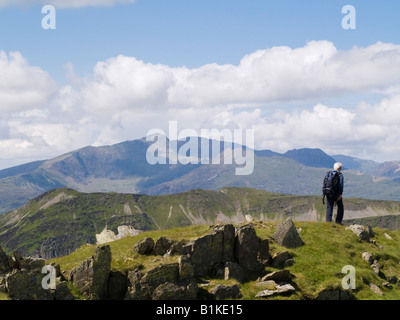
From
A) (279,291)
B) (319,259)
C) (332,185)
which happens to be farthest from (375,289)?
(332,185)

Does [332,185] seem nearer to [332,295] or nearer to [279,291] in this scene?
[332,295]

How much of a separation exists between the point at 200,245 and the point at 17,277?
43.4 ft

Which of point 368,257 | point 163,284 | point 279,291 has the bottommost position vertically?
point 368,257

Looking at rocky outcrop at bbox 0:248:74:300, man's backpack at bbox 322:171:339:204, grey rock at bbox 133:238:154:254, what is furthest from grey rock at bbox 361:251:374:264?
rocky outcrop at bbox 0:248:74:300

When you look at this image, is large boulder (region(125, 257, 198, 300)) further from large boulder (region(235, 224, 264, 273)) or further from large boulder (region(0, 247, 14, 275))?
large boulder (region(0, 247, 14, 275))

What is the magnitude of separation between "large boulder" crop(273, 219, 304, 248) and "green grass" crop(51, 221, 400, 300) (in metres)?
0.74

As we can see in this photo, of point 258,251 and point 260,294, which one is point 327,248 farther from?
point 260,294

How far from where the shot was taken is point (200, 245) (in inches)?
1143

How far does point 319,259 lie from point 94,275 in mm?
20489

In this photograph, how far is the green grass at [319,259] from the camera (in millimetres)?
27359

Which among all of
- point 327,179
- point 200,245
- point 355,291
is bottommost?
point 355,291

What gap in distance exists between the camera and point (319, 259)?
33.6 meters

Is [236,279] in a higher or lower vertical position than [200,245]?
lower
